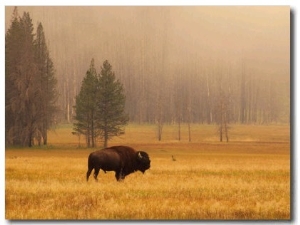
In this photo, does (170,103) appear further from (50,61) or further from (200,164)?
(50,61)

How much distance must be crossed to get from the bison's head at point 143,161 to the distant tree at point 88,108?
0.90 meters

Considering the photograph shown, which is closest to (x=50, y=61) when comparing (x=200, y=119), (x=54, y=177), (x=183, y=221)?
(x=54, y=177)

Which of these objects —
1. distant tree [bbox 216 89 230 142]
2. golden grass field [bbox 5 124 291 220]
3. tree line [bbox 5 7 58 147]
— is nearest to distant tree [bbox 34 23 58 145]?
tree line [bbox 5 7 58 147]

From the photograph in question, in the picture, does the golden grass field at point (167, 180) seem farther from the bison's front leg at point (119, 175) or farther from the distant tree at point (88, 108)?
the distant tree at point (88, 108)

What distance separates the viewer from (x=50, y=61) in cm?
1241

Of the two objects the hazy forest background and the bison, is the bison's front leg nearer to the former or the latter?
the bison

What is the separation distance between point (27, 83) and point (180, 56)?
A: 2.95m

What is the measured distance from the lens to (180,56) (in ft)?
41.4

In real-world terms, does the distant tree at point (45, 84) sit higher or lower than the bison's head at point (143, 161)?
higher

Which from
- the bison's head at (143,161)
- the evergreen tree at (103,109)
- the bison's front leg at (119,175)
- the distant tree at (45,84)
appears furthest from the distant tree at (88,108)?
the bison's head at (143,161)

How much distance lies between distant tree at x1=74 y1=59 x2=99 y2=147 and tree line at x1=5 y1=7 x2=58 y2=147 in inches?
19.6

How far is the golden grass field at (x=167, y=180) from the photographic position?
1140cm

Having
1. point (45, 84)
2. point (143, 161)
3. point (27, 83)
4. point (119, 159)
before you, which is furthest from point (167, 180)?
point (27, 83)
